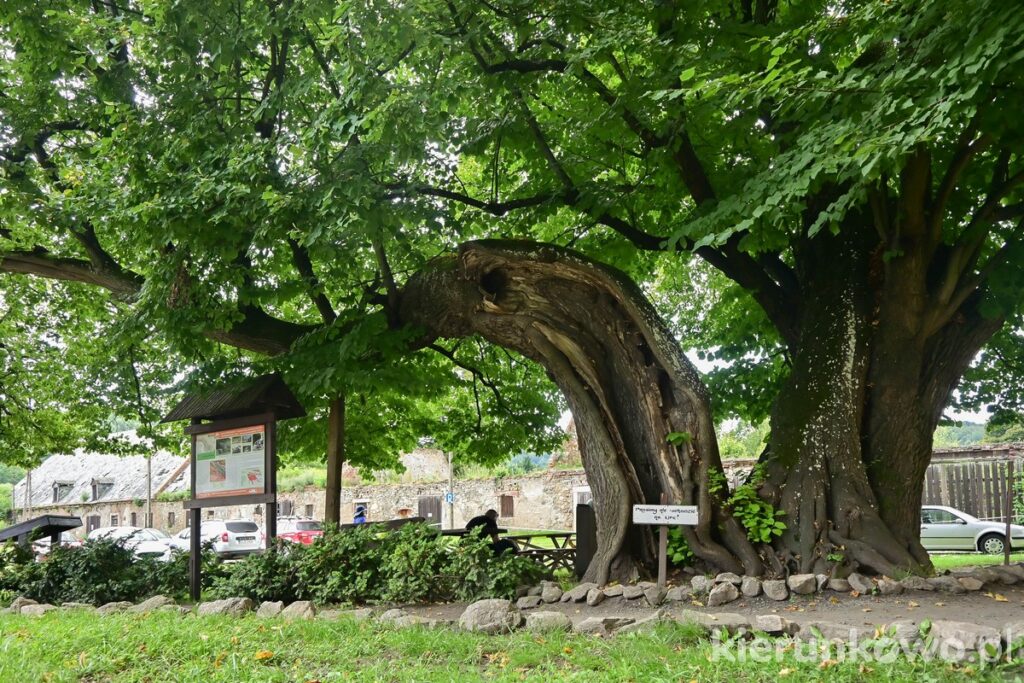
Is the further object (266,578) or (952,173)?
(266,578)

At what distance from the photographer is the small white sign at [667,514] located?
8.06 metres

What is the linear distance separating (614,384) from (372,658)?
14.7 ft

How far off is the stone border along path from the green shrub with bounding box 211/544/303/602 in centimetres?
66

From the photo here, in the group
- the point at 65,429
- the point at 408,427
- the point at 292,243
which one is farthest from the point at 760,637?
the point at 65,429

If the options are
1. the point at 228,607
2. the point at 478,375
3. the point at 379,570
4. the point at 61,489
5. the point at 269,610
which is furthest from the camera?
the point at 61,489

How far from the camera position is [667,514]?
26.5ft

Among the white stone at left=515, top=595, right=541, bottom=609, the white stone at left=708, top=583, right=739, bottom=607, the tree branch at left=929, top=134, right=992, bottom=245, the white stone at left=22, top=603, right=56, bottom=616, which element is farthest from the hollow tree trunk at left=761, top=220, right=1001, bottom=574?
the white stone at left=22, top=603, right=56, bottom=616

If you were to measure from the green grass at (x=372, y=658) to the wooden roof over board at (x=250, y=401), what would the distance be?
3661mm

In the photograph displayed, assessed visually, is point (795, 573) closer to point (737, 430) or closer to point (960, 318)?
point (960, 318)

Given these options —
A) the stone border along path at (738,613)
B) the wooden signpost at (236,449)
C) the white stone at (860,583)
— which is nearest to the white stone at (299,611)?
the stone border along path at (738,613)

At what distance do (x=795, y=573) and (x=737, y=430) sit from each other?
31.4 m

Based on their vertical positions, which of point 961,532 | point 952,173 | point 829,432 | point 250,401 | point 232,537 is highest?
point 952,173

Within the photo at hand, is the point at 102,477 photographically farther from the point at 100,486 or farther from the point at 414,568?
the point at 414,568

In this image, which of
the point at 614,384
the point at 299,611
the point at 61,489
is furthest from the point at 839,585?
the point at 61,489
